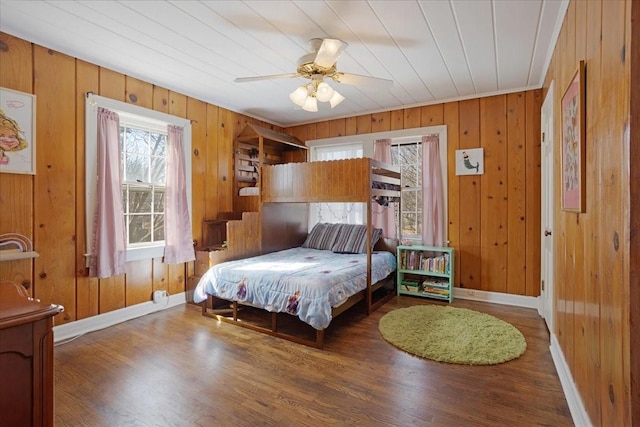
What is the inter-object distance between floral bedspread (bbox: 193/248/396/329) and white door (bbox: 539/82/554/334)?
5.08 feet

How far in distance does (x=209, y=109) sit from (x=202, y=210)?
1.27 metres

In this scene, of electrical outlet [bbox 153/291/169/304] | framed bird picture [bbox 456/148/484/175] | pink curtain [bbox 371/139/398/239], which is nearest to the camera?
electrical outlet [bbox 153/291/169/304]

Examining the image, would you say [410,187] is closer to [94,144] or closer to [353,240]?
[353,240]

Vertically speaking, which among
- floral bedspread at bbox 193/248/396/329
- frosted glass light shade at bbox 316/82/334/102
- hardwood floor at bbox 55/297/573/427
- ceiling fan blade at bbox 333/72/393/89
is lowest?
hardwood floor at bbox 55/297/573/427

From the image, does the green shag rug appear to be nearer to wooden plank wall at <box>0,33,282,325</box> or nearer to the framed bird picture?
the framed bird picture

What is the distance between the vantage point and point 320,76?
249 cm

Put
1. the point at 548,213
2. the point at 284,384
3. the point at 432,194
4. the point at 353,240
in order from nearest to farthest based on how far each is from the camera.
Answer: the point at 284,384 → the point at 548,213 → the point at 432,194 → the point at 353,240

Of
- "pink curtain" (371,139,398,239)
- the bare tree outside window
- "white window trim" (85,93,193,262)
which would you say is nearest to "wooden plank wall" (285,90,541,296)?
"pink curtain" (371,139,398,239)

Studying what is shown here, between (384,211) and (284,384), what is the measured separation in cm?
275

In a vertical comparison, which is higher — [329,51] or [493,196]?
[329,51]

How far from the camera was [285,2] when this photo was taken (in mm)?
2016

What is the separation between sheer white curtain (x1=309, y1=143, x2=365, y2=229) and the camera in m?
4.67

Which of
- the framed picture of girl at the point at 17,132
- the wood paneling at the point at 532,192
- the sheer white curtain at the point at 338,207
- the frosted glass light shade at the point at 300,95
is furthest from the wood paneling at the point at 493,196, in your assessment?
the framed picture of girl at the point at 17,132

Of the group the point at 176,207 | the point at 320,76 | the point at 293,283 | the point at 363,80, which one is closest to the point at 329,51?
the point at 320,76
